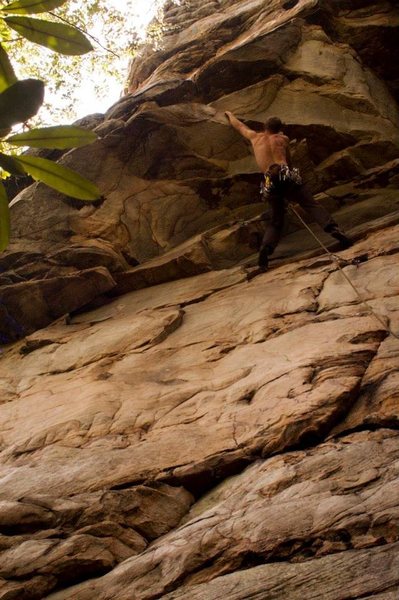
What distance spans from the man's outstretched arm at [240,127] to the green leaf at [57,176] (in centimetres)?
674

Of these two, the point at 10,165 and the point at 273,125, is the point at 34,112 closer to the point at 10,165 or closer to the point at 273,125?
the point at 10,165

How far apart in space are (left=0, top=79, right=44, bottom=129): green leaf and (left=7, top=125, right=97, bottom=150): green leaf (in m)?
0.07

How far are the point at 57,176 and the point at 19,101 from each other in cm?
26

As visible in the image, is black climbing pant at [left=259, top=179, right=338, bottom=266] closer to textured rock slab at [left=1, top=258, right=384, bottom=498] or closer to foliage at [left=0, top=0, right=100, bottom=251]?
textured rock slab at [left=1, top=258, right=384, bottom=498]

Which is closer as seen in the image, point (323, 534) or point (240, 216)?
point (323, 534)

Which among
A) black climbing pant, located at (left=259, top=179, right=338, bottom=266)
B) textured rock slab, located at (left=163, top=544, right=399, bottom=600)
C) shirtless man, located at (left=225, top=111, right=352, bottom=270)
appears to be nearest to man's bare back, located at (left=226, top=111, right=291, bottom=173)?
shirtless man, located at (left=225, top=111, right=352, bottom=270)

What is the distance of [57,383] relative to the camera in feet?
20.4

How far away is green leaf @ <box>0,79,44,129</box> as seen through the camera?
160cm

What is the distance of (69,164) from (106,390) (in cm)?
461

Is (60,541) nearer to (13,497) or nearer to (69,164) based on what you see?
(13,497)

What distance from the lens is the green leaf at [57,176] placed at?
1.73m

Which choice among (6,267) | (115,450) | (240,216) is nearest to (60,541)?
(115,450)

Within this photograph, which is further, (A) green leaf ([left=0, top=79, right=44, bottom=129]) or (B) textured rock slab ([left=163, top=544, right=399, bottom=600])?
(B) textured rock slab ([left=163, top=544, right=399, bottom=600])

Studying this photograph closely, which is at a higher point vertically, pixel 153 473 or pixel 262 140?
pixel 262 140
